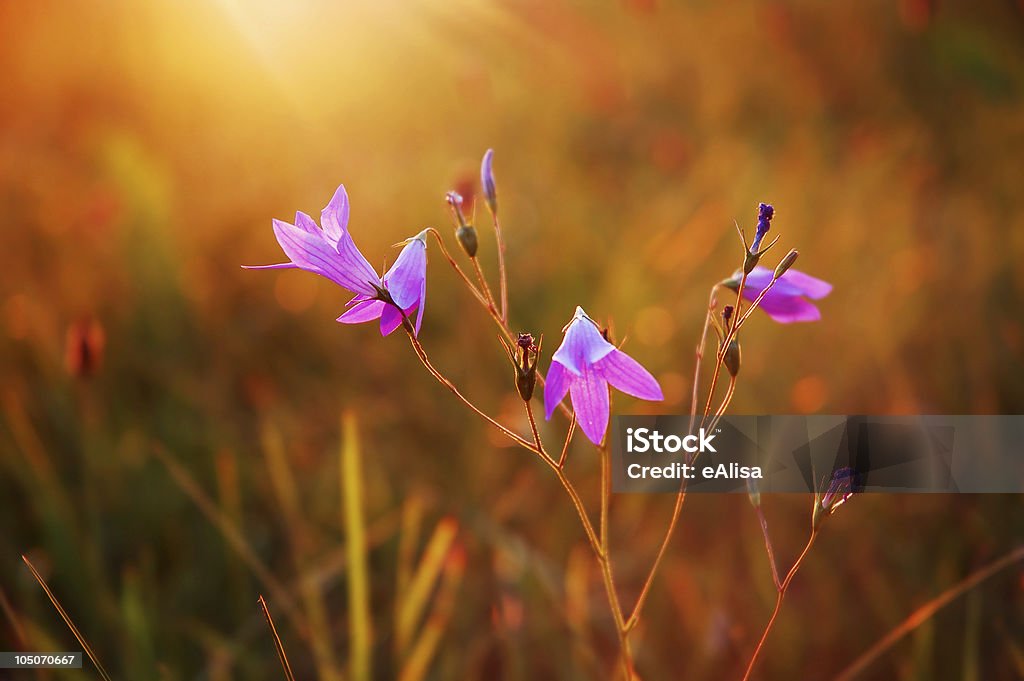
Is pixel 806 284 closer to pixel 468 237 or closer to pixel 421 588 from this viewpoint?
pixel 468 237

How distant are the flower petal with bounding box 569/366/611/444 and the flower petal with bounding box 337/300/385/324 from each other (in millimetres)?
301

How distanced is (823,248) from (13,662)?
2524 millimetres

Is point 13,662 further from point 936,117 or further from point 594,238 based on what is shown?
point 936,117

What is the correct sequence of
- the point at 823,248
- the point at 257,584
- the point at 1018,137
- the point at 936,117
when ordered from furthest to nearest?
1. the point at 936,117
2. the point at 1018,137
3. the point at 823,248
4. the point at 257,584

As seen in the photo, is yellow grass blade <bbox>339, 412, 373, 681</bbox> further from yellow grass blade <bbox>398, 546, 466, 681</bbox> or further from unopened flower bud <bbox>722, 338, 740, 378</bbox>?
unopened flower bud <bbox>722, 338, 740, 378</bbox>

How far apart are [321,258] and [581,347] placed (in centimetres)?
33

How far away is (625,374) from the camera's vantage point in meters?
0.88

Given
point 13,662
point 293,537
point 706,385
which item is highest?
point 706,385

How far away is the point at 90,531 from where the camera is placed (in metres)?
1.83

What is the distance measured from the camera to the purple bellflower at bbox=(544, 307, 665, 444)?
0.86m

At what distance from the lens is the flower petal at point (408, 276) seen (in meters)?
1.00

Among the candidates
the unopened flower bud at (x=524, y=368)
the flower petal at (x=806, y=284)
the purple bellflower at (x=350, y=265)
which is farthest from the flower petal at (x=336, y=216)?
the flower petal at (x=806, y=284)

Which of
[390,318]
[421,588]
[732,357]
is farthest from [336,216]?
[421,588]

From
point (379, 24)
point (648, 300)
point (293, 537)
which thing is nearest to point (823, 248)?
point (648, 300)
